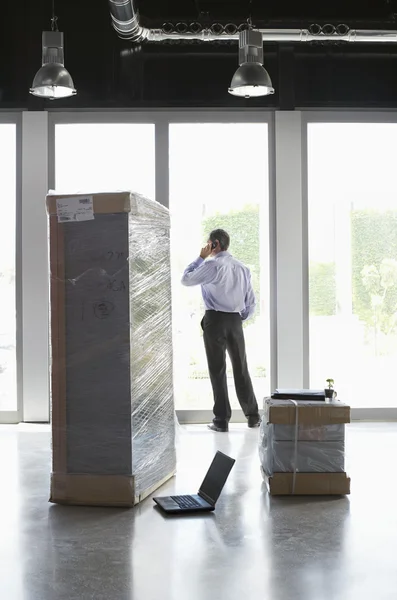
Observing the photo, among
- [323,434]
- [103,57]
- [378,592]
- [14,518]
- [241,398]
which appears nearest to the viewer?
[378,592]

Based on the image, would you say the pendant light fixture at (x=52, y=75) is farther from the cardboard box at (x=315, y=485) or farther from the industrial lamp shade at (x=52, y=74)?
the cardboard box at (x=315, y=485)

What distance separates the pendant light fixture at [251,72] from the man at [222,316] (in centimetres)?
107

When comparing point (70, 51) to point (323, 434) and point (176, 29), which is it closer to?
point (176, 29)

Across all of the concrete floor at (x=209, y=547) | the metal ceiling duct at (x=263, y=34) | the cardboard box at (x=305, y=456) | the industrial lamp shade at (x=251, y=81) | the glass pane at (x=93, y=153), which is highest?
the metal ceiling duct at (x=263, y=34)

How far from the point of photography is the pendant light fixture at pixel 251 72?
5.52 metres

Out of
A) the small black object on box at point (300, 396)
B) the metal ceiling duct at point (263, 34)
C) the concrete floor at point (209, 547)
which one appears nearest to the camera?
the concrete floor at point (209, 547)

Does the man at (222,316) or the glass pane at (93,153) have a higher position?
the glass pane at (93,153)

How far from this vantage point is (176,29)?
625 cm

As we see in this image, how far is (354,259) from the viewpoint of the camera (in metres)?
6.66

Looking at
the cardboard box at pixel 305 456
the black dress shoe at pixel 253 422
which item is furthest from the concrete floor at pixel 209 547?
the black dress shoe at pixel 253 422

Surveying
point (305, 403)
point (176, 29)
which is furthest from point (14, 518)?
point (176, 29)

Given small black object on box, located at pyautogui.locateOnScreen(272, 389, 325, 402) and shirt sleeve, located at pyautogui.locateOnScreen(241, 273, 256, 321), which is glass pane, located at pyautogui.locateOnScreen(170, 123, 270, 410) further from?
small black object on box, located at pyautogui.locateOnScreen(272, 389, 325, 402)

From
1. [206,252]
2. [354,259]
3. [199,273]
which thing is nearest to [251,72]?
[206,252]

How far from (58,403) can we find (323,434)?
1398 mm
